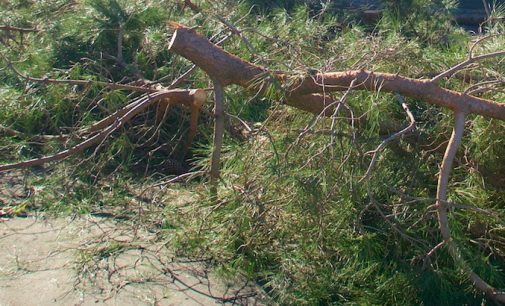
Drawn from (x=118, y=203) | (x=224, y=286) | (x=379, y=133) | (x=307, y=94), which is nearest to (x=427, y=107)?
(x=379, y=133)

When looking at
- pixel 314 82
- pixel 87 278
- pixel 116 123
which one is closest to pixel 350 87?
pixel 314 82

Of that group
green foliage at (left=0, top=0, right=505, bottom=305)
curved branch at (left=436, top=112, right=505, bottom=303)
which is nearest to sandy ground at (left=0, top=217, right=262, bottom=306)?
green foliage at (left=0, top=0, right=505, bottom=305)

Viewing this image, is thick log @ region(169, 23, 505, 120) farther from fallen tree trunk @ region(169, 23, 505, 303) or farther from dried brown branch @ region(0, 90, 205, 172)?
dried brown branch @ region(0, 90, 205, 172)

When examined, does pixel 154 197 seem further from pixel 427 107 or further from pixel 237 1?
pixel 237 1

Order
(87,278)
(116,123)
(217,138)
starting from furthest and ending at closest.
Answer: (116,123) < (217,138) < (87,278)

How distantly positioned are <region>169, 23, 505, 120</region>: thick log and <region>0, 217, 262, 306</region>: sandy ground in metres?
0.93

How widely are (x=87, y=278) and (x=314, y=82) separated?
4.56 ft

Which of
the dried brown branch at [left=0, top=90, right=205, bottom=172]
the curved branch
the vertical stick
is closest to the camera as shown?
the curved branch

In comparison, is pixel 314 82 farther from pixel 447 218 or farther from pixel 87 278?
pixel 87 278

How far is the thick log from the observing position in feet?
11.7

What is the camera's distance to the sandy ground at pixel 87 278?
3547 mm

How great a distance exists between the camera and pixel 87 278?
3.69 meters

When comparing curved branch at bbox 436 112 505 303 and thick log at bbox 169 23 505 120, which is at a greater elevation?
thick log at bbox 169 23 505 120

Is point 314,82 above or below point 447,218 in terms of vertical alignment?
above
